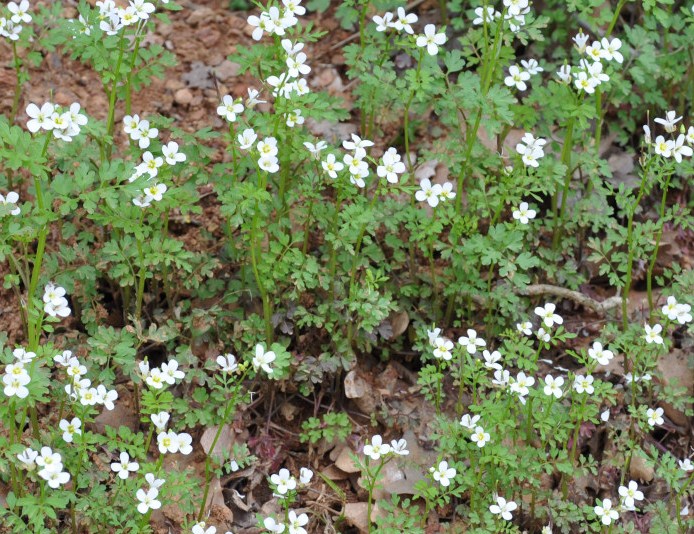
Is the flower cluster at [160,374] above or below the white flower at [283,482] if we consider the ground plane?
above

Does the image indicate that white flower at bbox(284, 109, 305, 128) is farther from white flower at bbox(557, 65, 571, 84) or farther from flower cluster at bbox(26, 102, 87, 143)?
white flower at bbox(557, 65, 571, 84)

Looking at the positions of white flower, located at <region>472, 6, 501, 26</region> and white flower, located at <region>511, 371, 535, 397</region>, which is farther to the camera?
white flower, located at <region>472, 6, 501, 26</region>

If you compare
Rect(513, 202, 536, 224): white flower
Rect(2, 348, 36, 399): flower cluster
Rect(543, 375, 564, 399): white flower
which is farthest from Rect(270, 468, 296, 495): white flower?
Rect(513, 202, 536, 224): white flower

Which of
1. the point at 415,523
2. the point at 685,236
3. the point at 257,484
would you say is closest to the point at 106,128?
the point at 257,484

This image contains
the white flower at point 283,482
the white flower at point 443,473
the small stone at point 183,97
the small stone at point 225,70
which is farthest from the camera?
the small stone at point 225,70

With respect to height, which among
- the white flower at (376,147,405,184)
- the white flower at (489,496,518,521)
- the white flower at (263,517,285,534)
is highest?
the white flower at (376,147,405,184)

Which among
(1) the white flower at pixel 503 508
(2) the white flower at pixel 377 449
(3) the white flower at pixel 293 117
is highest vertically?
(3) the white flower at pixel 293 117

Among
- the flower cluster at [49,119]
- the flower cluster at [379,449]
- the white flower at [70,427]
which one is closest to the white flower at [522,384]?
the flower cluster at [379,449]

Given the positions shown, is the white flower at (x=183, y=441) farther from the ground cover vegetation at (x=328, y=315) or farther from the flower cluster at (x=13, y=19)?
the flower cluster at (x=13, y=19)
